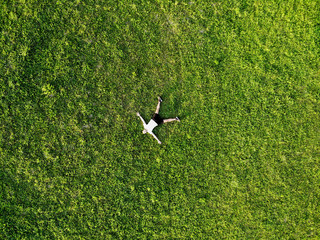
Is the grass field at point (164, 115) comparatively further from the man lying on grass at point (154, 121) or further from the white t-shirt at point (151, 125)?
the white t-shirt at point (151, 125)

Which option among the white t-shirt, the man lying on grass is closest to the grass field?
the man lying on grass

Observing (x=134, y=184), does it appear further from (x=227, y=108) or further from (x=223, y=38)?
(x=223, y=38)

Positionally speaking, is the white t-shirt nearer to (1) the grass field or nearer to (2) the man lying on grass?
(2) the man lying on grass

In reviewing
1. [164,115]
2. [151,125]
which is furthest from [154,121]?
[164,115]

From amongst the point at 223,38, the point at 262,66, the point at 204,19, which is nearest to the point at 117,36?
the point at 204,19

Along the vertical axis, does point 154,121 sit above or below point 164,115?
below

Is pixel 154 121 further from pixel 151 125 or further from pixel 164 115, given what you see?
pixel 164 115

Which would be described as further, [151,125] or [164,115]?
[164,115]

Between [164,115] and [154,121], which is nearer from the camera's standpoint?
[154,121]
